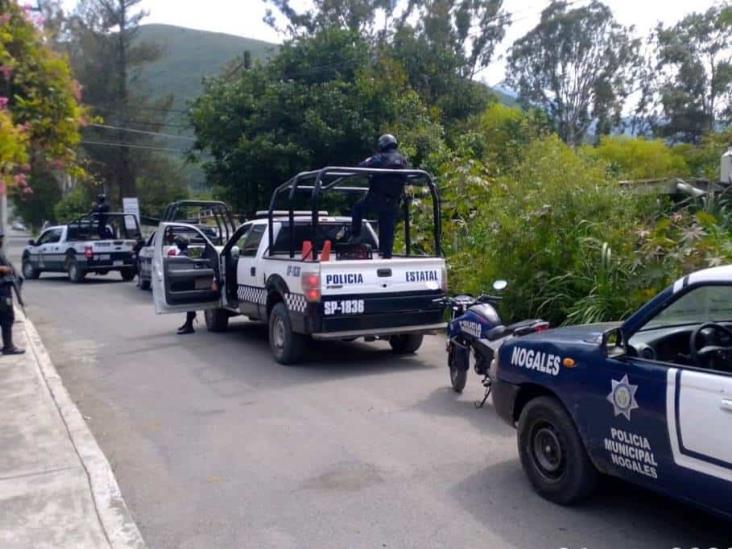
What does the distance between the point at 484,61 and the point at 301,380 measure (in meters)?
37.6

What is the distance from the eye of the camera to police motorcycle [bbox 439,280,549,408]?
7305mm

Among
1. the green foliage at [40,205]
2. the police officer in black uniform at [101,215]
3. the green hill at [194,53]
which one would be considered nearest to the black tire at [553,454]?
the police officer in black uniform at [101,215]

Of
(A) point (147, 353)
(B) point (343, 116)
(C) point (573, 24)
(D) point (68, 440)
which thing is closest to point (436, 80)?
(B) point (343, 116)

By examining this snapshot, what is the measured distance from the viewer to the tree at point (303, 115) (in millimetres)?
21406

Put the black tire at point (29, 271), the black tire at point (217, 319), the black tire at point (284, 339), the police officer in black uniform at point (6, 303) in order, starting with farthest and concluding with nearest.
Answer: the black tire at point (29, 271) → the black tire at point (217, 319) → the police officer in black uniform at point (6, 303) → the black tire at point (284, 339)

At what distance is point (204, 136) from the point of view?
23.3m

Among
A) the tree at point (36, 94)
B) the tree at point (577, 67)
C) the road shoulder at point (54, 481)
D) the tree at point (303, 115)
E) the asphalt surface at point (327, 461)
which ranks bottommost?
the asphalt surface at point (327, 461)

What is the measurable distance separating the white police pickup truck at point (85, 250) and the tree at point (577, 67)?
97.3ft

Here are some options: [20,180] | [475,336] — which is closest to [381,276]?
[475,336]

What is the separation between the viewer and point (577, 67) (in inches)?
1778

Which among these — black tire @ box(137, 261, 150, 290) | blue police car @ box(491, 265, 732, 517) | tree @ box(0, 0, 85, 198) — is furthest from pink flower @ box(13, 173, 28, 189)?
black tire @ box(137, 261, 150, 290)

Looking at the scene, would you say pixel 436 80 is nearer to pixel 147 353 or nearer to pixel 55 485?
pixel 147 353

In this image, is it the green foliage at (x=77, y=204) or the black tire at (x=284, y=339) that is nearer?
the black tire at (x=284, y=339)

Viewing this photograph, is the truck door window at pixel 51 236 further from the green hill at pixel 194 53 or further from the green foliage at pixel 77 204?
the green hill at pixel 194 53
